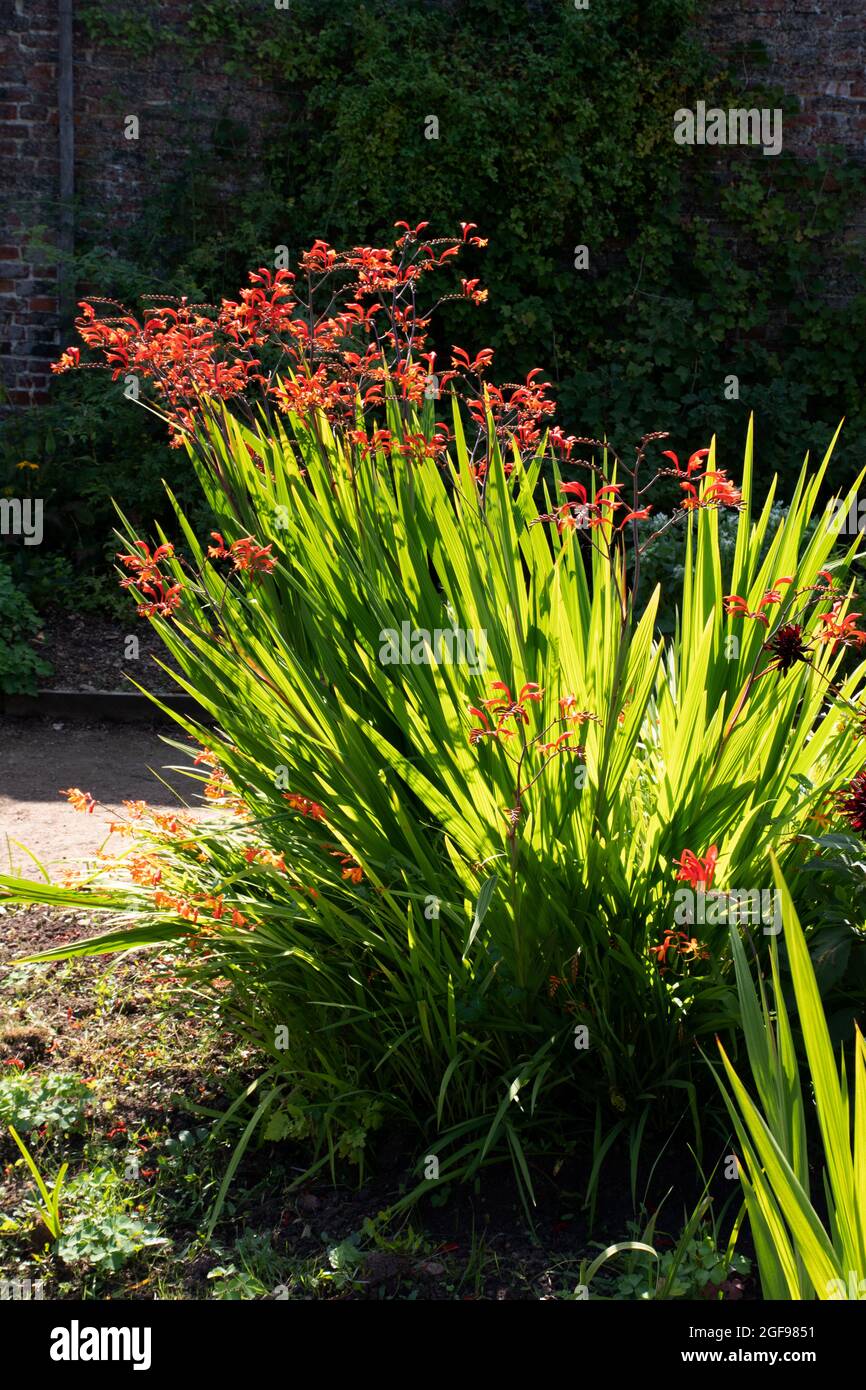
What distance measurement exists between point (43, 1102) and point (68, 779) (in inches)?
112

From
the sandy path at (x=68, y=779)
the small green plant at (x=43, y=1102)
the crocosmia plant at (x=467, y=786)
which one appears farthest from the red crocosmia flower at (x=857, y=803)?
the sandy path at (x=68, y=779)

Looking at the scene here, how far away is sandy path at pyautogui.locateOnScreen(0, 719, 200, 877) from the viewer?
4.38 meters

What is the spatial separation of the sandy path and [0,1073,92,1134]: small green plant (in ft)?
3.89

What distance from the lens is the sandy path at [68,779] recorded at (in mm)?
4379

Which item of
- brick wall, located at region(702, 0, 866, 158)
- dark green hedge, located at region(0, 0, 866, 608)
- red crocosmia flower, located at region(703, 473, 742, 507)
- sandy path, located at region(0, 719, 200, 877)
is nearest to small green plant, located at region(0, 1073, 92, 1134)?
sandy path, located at region(0, 719, 200, 877)

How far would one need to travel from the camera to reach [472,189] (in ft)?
24.1

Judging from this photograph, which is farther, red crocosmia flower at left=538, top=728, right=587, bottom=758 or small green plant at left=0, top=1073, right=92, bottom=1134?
small green plant at left=0, top=1073, right=92, bottom=1134

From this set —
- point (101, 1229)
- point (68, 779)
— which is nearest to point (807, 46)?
point (68, 779)

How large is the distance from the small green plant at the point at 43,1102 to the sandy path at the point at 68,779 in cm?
119

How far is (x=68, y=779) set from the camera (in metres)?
5.31

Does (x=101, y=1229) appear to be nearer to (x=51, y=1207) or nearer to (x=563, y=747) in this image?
(x=51, y=1207)

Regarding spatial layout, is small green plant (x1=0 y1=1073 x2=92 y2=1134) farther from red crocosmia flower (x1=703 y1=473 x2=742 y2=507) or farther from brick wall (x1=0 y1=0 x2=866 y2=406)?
brick wall (x1=0 y1=0 x2=866 y2=406)
